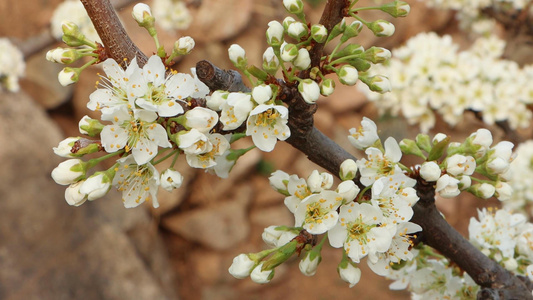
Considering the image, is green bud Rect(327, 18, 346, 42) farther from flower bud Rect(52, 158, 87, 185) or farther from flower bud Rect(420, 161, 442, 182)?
flower bud Rect(52, 158, 87, 185)

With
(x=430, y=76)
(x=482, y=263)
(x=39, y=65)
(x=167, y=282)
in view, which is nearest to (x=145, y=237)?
(x=167, y=282)

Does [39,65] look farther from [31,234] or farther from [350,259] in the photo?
[350,259]

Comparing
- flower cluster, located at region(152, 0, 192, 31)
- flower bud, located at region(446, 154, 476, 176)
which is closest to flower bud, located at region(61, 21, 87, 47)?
flower bud, located at region(446, 154, 476, 176)

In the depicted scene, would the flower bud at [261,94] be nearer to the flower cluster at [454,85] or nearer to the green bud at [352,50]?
the green bud at [352,50]

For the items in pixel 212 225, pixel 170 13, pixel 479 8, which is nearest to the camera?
pixel 479 8

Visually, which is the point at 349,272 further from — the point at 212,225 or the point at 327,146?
the point at 212,225

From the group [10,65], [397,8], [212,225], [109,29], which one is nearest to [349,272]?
[397,8]
